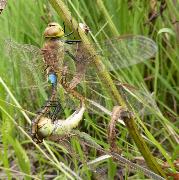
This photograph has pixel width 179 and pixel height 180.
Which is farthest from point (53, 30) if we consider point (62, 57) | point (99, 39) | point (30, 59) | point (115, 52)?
point (99, 39)

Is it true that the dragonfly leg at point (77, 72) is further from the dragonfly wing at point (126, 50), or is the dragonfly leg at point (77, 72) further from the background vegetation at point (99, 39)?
the background vegetation at point (99, 39)

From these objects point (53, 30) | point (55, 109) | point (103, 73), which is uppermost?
point (53, 30)

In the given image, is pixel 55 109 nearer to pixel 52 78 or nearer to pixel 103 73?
pixel 52 78

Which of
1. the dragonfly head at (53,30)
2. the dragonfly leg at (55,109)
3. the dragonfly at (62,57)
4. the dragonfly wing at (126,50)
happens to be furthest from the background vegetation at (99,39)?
the dragonfly head at (53,30)

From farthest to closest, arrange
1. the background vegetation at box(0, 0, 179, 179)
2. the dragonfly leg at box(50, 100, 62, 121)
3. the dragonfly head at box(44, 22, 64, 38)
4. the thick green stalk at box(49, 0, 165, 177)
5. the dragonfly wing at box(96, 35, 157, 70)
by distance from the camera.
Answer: the background vegetation at box(0, 0, 179, 179) → the dragonfly wing at box(96, 35, 157, 70) → the dragonfly leg at box(50, 100, 62, 121) → the dragonfly head at box(44, 22, 64, 38) → the thick green stalk at box(49, 0, 165, 177)

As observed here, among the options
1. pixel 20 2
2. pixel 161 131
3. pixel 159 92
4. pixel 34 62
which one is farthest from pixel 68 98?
pixel 20 2

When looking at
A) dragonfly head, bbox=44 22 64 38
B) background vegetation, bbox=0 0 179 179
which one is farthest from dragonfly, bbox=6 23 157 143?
background vegetation, bbox=0 0 179 179

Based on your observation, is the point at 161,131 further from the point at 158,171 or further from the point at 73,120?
the point at 73,120

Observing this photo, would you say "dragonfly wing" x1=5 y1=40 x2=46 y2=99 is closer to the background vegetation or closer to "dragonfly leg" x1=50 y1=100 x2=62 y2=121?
"dragonfly leg" x1=50 y1=100 x2=62 y2=121
